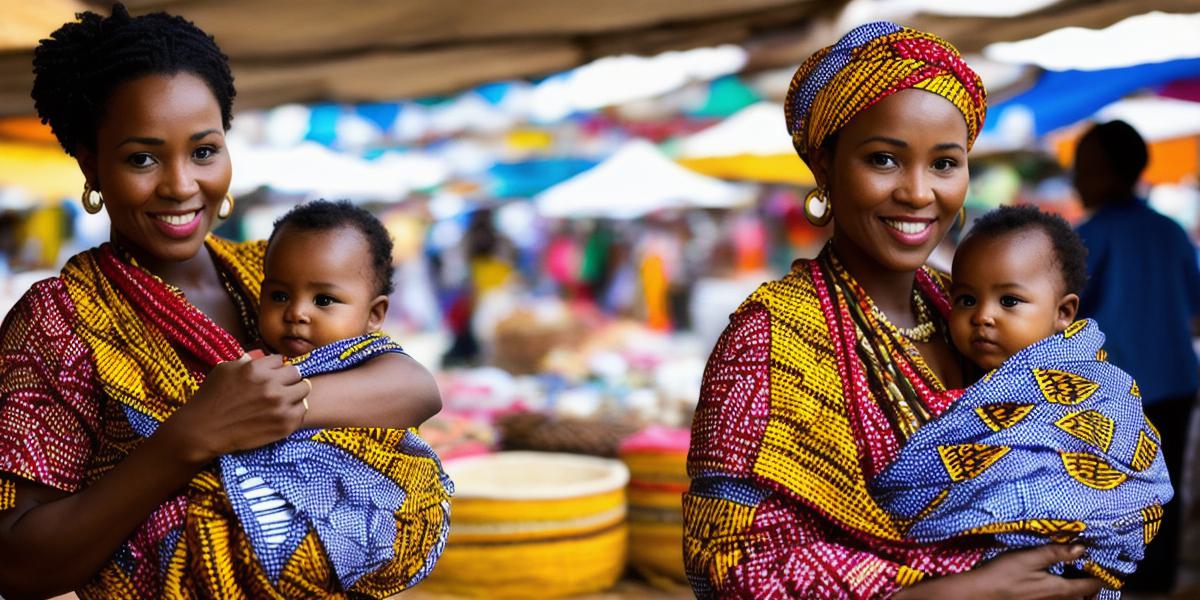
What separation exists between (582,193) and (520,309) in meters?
1.15

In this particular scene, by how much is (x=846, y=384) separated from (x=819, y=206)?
351mm

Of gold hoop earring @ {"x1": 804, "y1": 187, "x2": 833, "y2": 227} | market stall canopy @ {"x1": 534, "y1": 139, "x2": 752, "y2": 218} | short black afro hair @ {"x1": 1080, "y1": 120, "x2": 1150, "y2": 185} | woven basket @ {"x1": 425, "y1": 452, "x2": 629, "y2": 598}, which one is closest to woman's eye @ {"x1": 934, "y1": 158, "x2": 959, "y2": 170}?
gold hoop earring @ {"x1": 804, "y1": 187, "x2": 833, "y2": 227}

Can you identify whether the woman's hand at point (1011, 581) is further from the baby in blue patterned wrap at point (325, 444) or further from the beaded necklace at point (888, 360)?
the baby in blue patterned wrap at point (325, 444)

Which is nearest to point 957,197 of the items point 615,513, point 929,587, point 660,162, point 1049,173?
point 929,587

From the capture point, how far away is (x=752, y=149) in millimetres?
8156

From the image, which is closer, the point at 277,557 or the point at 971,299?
the point at 277,557

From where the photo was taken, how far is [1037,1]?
11.7 feet

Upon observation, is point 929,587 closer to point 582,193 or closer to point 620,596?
point 620,596

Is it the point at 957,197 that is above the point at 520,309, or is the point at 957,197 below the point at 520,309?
above

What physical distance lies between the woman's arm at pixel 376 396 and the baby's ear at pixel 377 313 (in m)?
0.20

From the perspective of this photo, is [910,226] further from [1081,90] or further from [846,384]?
[1081,90]

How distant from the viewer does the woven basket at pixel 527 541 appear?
421 centimetres

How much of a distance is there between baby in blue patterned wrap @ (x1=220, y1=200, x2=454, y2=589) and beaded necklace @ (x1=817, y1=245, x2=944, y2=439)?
782 millimetres

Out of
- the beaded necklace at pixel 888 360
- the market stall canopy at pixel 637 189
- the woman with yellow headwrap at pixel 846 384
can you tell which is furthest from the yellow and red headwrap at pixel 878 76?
the market stall canopy at pixel 637 189
